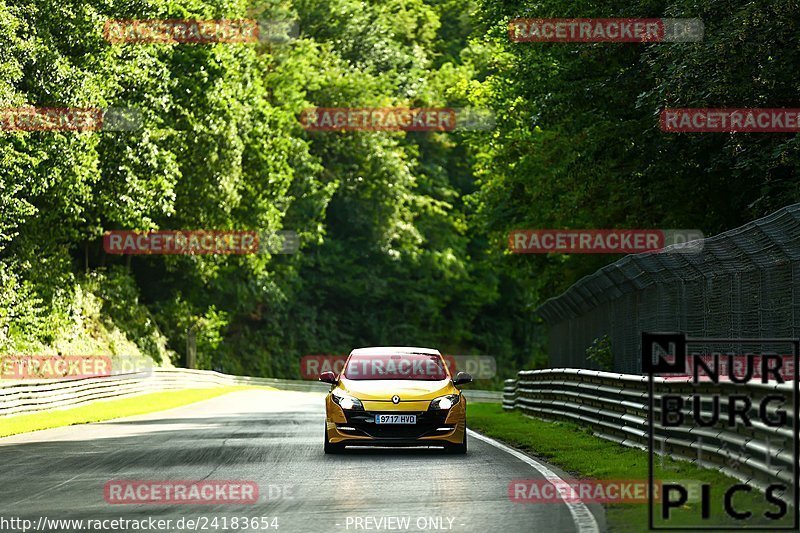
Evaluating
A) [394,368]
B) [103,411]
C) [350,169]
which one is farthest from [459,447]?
[350,169]

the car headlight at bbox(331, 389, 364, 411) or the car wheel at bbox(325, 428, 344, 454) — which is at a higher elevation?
the car headlight at bbox(331, 389, 364, 411)

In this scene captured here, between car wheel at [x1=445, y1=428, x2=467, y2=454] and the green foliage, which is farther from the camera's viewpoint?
the green foliage

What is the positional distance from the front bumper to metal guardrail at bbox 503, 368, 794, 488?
2.37m

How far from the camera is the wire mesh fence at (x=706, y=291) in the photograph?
16.4m

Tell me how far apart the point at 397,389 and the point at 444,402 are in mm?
667

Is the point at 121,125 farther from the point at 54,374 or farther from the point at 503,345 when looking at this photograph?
the point at 503,345

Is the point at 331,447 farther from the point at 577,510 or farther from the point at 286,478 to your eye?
the point at 577,510

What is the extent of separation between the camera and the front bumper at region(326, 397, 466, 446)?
19344 mm

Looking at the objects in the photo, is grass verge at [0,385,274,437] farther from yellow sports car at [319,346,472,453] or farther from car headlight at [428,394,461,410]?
car headlight at [428,394,461,410]

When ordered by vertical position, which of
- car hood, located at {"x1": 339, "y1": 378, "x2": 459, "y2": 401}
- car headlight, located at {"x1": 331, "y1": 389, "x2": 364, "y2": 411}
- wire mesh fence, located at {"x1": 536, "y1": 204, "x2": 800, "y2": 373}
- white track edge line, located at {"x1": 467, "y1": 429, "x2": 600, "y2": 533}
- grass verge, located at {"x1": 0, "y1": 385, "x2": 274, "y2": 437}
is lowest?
white track edge line, located at {"x1": 467, "y1": 429, "x2": 600, "y2": 533}

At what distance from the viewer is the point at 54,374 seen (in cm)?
4238

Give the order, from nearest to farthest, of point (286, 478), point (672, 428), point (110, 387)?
point (286, 478), point (672, 428), point (110, 387)

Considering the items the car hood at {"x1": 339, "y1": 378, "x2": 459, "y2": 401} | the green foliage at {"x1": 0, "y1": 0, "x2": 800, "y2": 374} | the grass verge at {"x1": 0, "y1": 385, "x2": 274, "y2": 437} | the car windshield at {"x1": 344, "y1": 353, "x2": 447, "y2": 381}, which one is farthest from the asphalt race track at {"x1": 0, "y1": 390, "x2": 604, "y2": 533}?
the green foliage at {"x1": 0, "y1": 0, "x2": 800, "y2": 374}

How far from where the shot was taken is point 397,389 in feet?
64.6
